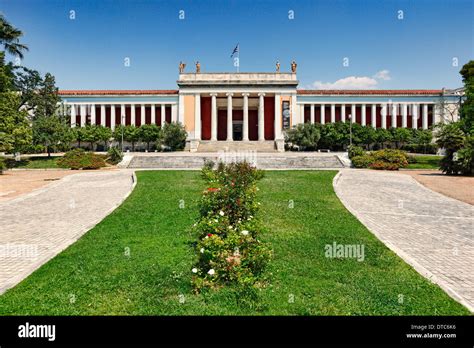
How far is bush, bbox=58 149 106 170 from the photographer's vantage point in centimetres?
3259

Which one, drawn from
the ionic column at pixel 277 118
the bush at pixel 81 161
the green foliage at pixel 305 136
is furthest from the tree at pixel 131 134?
the green foliage at pixel 305 136

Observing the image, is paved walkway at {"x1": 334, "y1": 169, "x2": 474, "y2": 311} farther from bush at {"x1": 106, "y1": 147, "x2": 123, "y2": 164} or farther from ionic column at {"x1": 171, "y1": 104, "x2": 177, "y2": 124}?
ionic column at {"x1": 171, "y1": 104, "x2": 177, "y2": 124}

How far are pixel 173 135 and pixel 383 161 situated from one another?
1136 inches

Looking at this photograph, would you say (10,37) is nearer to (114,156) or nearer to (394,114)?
(114,156)

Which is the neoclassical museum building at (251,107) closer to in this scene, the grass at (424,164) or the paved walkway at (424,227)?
the grass at (424,164)

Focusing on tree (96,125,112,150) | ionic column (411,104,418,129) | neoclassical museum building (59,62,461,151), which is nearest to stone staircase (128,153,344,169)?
tree (96,125,112,150)

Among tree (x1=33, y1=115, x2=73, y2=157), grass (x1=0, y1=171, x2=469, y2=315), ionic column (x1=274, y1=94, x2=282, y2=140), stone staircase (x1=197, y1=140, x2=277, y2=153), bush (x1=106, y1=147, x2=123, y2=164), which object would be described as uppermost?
ionic column (x1=274, y1=94, x2=282, y2=140)

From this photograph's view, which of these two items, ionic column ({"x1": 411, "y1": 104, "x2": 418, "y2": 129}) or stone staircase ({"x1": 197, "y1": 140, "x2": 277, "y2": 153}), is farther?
ionic column ({"x1": 411, "y1": 104, "x2": 418, "y2": 129})

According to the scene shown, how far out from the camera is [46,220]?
1162cm

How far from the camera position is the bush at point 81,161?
32.6 metres

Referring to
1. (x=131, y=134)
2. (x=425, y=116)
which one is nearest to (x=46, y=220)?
(x=131, y=134)

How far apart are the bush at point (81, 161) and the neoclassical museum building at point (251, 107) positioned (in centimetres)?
2379

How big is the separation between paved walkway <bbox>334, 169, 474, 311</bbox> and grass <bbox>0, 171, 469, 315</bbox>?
1.55ft

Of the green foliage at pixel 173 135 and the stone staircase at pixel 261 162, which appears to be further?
the green foliage at pixel 173 135
